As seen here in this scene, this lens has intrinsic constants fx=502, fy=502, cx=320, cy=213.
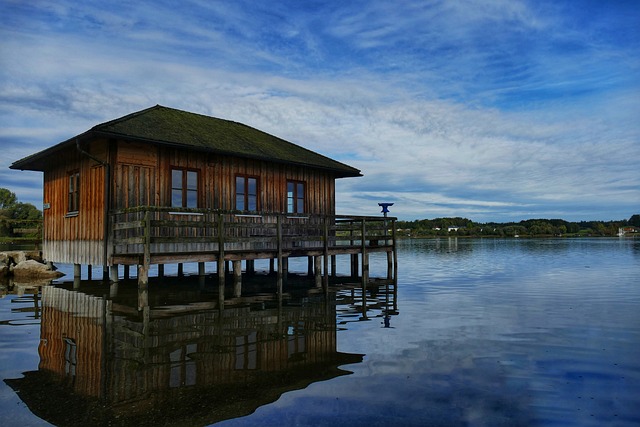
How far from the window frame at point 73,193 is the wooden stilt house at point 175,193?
0.13 feet

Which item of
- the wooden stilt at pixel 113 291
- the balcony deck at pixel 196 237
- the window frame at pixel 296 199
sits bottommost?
the wooden stilt at pixel 113 291

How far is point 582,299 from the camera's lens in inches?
701

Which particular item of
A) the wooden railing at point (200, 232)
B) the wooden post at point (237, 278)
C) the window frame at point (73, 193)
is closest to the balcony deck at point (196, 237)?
the wooden railing at point (200, 232)

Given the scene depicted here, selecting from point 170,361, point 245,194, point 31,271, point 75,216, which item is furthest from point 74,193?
point 170,361

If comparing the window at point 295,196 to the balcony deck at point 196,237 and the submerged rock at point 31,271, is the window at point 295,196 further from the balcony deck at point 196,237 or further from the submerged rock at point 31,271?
the submerged rock at point 31,271

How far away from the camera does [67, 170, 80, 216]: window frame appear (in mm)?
19141

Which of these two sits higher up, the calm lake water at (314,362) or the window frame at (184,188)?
the window frame at (184,188)

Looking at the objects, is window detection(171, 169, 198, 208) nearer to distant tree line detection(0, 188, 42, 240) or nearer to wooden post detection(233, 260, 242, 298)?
wooden post detection(233, 260, 242, 298)

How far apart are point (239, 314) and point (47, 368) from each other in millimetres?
6149

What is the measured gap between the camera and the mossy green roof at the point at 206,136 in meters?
16.9

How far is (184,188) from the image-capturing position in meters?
18.5

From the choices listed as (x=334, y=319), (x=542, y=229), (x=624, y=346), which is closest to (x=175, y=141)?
(x=334, y=319)

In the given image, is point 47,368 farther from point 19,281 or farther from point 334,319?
point 19,281

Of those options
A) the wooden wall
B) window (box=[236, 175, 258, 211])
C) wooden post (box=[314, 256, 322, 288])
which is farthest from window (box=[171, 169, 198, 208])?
wooden post (box=[314, 256, 322, 288])
